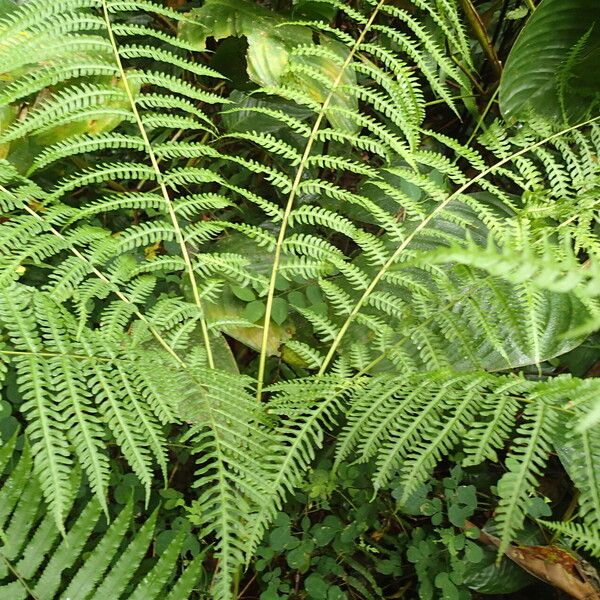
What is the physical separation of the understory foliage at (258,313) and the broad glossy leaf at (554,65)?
8 centimetres

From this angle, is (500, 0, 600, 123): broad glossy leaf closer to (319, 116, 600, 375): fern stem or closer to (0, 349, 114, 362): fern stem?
(319, 116, 600, 375): fern stem

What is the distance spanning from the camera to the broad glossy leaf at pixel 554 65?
1.40 metres

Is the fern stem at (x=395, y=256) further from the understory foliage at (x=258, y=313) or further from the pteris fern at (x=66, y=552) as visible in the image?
the pteris fern at (x=66, y=552)

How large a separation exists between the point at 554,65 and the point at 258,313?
0.96 meters

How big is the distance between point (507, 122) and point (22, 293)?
116cm

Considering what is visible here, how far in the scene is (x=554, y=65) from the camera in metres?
1.47

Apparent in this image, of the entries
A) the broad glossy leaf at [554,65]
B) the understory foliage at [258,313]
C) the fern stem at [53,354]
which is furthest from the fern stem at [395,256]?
the fern stem at [53,354]

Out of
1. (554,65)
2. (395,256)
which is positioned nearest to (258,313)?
(395,256)

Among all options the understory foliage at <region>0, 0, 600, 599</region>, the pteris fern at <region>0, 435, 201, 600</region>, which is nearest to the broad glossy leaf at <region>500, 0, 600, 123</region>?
the understory foliage at <region>0, 0, 600, 599</region>

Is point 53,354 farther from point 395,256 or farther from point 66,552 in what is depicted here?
point 395,256

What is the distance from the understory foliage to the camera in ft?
2.83

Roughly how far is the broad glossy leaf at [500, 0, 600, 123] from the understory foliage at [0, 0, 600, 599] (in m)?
0.08

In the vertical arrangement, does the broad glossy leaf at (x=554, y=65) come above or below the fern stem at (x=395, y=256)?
above

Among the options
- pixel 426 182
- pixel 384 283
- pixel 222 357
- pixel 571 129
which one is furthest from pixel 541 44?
pixel 222 357
